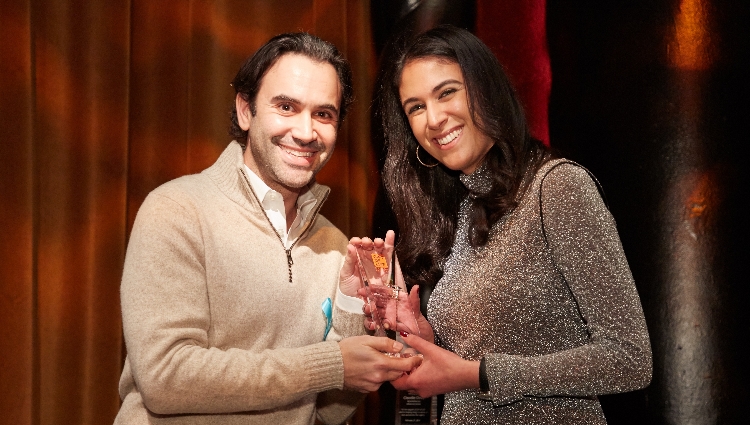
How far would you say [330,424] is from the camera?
221cm

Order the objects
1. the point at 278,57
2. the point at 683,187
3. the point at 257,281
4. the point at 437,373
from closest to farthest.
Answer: the point at 437,373 → the point at 257,281 → the point at 278,57 → the point at 683,187

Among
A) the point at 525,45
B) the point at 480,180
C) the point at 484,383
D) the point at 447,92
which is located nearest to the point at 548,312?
the point at 484,383

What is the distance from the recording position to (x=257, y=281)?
199cm

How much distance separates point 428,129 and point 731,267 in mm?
1177

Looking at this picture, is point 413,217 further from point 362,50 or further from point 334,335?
point 362,50

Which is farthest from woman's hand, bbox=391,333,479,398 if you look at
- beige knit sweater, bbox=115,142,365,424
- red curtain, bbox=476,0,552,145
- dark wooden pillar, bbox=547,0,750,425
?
red curtain, bbox=476,0,552,145

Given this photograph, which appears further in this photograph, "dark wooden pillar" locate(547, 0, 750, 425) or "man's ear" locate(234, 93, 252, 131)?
"dark wooden pillar" locate(547, 0, 750, 425)

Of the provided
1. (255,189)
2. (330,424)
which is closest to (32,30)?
(255,189)

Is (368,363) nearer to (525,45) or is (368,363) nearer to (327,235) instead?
(327,235)

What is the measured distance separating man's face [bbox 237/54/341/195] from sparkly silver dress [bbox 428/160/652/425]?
48 centimetres

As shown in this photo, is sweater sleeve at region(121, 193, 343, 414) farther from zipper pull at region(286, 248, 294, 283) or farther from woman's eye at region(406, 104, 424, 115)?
woman's eye at region(406, 104, 424, 115)

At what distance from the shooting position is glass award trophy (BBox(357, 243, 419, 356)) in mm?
2033

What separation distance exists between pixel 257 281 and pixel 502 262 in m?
0.64

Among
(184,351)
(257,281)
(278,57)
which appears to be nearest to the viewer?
(184,351)
